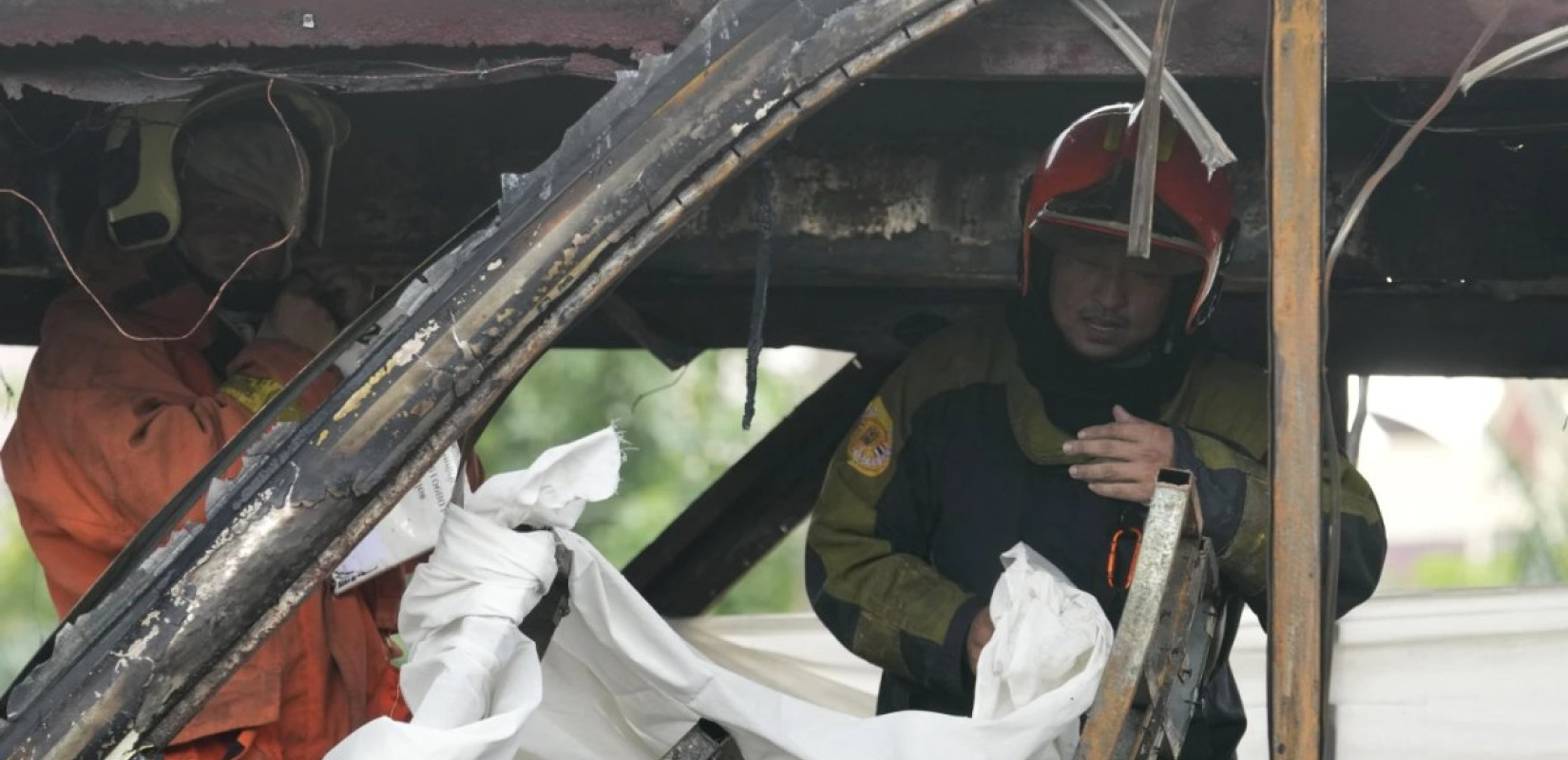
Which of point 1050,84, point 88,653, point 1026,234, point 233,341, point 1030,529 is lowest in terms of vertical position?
point 88,653

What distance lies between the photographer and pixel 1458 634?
5.52 meters

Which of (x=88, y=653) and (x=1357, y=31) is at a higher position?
(x=1357, y=31)

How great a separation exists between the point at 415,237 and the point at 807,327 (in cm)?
95

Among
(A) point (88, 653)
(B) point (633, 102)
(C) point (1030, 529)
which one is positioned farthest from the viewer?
(C) point (1030, 529)

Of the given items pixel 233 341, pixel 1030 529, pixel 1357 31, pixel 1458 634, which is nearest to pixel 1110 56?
pixel 1357 31

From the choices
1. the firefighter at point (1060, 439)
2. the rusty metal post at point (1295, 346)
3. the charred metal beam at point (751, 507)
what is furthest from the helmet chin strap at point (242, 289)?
the rusty metal post at point (1295, 346)

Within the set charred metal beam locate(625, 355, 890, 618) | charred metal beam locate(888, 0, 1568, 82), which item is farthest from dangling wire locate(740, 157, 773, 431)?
charred metal beam locate(625, 355, 890, 618)

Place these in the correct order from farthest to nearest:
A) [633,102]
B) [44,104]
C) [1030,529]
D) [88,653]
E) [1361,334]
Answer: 1. [1361,334]
2. [1030,529]
3. [44,104]
4. [633,102]
5. [88,653]

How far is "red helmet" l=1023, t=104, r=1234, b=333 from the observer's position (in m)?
3.91

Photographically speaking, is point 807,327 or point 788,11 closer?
point 788,11

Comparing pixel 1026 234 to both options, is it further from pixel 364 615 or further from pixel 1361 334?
pixel 364 615

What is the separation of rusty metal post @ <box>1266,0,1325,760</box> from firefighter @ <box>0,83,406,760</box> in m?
1.59

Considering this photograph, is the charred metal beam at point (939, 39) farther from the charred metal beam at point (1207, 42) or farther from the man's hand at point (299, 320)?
the man's hand at point (299, 320)

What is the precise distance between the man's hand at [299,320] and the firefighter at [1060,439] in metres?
1.03
